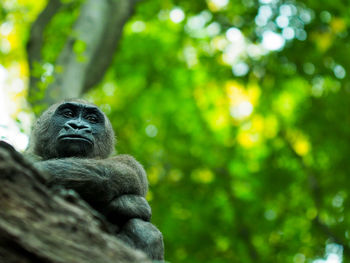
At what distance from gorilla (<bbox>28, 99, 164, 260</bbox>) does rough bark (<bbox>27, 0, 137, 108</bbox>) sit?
3.81 meters

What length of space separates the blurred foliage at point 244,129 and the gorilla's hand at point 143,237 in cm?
830

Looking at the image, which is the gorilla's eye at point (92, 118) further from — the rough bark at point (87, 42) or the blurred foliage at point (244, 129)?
the blurred foliage at point (244, 129)

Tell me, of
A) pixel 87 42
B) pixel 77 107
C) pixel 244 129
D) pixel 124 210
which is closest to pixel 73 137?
pixel 77 107

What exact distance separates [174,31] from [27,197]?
1530 cm

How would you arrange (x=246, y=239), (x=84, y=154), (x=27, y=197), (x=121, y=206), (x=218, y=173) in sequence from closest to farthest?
1. (x=27, y=197)
2. (x=121, y=206)
3. (x=84, y=154)
4. (x=246, y=239)
5. (x=218, y=173)

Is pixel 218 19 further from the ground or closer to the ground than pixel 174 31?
closer to the ground

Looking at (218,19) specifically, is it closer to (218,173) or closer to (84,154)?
(218,173)

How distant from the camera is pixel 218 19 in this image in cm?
1559

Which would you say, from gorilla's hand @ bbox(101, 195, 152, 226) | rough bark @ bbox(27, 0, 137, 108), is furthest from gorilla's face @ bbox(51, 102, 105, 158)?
rough bark @ bbox(27, 0, 137, 108)

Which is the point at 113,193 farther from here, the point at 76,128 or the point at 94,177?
the point at 76,128

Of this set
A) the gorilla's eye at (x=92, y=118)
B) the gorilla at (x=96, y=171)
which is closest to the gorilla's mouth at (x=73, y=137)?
the gorilla at (x=96, y=171)

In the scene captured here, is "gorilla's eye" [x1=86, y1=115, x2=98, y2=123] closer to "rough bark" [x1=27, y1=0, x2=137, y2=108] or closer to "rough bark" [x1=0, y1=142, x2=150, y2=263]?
"rough bark" [x1=0, y1=142, x2=150, y2=263]

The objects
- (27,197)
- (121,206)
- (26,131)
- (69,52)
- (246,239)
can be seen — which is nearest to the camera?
(27,197)

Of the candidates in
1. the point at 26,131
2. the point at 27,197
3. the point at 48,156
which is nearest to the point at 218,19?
the point at 26,131
